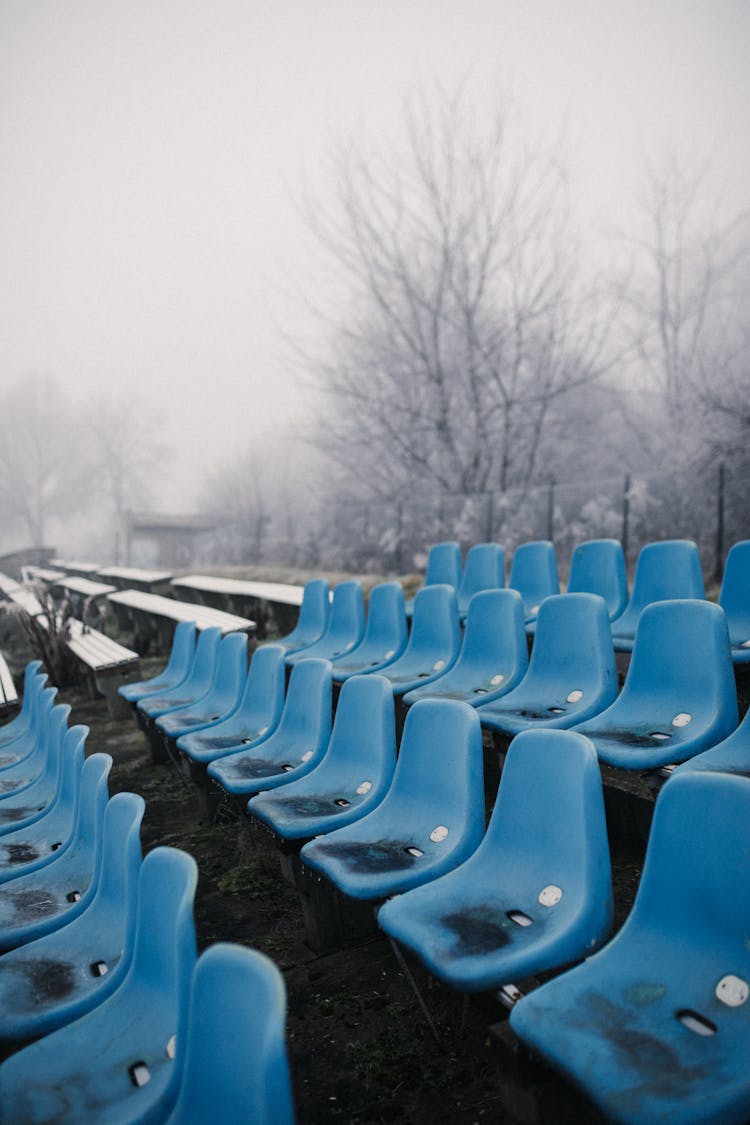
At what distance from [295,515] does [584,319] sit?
957 centimetres

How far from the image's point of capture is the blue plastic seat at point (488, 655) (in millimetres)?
3564

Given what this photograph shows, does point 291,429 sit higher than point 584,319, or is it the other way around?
point 584,319

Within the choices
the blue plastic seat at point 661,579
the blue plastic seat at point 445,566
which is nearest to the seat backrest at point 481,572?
the blue plastic seat at point 445,566

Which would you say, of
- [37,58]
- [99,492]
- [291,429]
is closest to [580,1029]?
[291,429]

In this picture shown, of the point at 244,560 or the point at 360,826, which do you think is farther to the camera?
the point at 244,560

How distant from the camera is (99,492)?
149 feet

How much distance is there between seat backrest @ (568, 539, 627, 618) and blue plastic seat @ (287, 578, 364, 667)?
4.91 feet

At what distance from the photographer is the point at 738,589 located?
3609 millimetres

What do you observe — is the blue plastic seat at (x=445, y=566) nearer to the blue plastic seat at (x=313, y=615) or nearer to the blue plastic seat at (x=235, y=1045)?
the blue plastic seat at (x=313, y=615)

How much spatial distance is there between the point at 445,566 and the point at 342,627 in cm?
109

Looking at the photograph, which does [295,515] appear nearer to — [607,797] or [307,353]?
[307,353]

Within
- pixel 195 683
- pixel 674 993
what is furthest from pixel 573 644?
pixel 195 683

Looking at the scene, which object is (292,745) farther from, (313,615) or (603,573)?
(313,615)

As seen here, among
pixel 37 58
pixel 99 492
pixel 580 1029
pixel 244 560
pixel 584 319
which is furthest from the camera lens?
pixel 37 58
